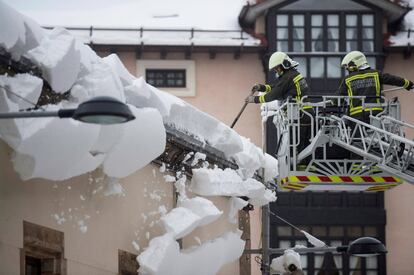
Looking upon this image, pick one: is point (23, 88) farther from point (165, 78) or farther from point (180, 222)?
point (165, 78)

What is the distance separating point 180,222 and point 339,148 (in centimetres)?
335

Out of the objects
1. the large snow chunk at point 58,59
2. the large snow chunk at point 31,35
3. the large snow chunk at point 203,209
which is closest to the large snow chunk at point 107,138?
the large snow chunk at point 58,59

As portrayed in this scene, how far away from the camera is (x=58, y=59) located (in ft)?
34.7

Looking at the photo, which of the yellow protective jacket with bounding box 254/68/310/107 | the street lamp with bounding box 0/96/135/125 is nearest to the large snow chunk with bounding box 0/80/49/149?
the street lamp with bounding box 0/96/135/125

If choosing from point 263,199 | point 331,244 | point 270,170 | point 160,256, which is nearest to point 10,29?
point 160,256

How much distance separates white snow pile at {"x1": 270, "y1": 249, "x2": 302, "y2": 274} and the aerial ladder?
7.74 ft

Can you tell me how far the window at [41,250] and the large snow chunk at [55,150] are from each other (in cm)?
62

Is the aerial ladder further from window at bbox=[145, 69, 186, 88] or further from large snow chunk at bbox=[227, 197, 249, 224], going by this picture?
window at bbox=[145, 69, 186, 88]

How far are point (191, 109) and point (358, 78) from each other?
261cm

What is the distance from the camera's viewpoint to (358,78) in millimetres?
16016

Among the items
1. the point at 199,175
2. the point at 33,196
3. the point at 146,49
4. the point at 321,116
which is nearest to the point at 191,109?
the point at 199,175

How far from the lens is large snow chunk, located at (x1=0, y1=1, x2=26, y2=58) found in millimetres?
9914

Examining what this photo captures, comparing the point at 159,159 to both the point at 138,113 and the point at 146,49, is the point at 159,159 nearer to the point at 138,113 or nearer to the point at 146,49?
the point at 138,113

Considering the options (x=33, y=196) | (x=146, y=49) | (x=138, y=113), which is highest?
(x=146, y=49)
